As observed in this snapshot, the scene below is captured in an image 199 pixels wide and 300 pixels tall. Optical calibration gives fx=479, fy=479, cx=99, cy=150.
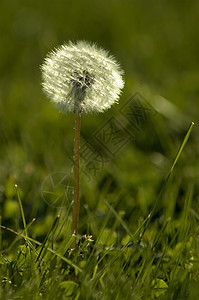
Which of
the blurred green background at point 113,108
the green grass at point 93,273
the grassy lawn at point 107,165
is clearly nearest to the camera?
the green grass at point 93,273

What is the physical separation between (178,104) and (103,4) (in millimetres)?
2904

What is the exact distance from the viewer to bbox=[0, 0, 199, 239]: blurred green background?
8.12 feet

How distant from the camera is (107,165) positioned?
279cm

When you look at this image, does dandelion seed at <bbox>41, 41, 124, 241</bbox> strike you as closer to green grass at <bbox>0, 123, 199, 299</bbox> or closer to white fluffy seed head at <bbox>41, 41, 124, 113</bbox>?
white fluffy seed head at <bbox>41, 41, 124, 113</bbox>

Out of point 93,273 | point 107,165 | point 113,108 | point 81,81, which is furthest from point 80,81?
point 113,108

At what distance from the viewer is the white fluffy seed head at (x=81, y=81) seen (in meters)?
1.72

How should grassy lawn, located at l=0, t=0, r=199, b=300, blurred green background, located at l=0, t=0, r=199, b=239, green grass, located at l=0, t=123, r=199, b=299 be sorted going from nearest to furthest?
green grass, located at l=0, t=123, r=199, b=299 < grassy lawn, located at l=0, t=0, r=199, b=300 < blurred green background, located at l=0, t=0, r=199, b=239

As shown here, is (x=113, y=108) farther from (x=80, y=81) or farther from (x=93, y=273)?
(x=93, y=273)

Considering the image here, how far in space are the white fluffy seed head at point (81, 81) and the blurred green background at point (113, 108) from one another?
1.82 feet

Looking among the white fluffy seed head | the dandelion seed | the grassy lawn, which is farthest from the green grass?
the white fluffy seed head

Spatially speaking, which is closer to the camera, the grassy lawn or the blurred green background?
the grassy lawn

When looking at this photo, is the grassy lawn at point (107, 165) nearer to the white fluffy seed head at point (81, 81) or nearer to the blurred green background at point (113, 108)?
the blurred green background at point (113, 108)

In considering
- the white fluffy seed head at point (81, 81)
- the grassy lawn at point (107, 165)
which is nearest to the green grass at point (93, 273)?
the grassy lawn at point (107, 165)

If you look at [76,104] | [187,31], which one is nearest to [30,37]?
[187,31]
